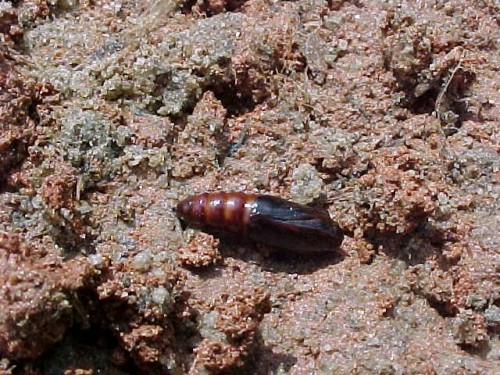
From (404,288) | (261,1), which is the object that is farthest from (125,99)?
(404,288)

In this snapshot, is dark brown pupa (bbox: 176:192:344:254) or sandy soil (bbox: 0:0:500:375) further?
dark brown pupa (bbox: 176:192:344:254)

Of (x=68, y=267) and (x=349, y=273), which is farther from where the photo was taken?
(x=349, y=273)

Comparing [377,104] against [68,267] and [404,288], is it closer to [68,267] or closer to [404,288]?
[404,288]

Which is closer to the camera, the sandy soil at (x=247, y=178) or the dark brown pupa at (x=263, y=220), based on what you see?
the sandy soil at (x=247, y=178)

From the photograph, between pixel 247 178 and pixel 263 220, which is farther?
pixel 247 178
